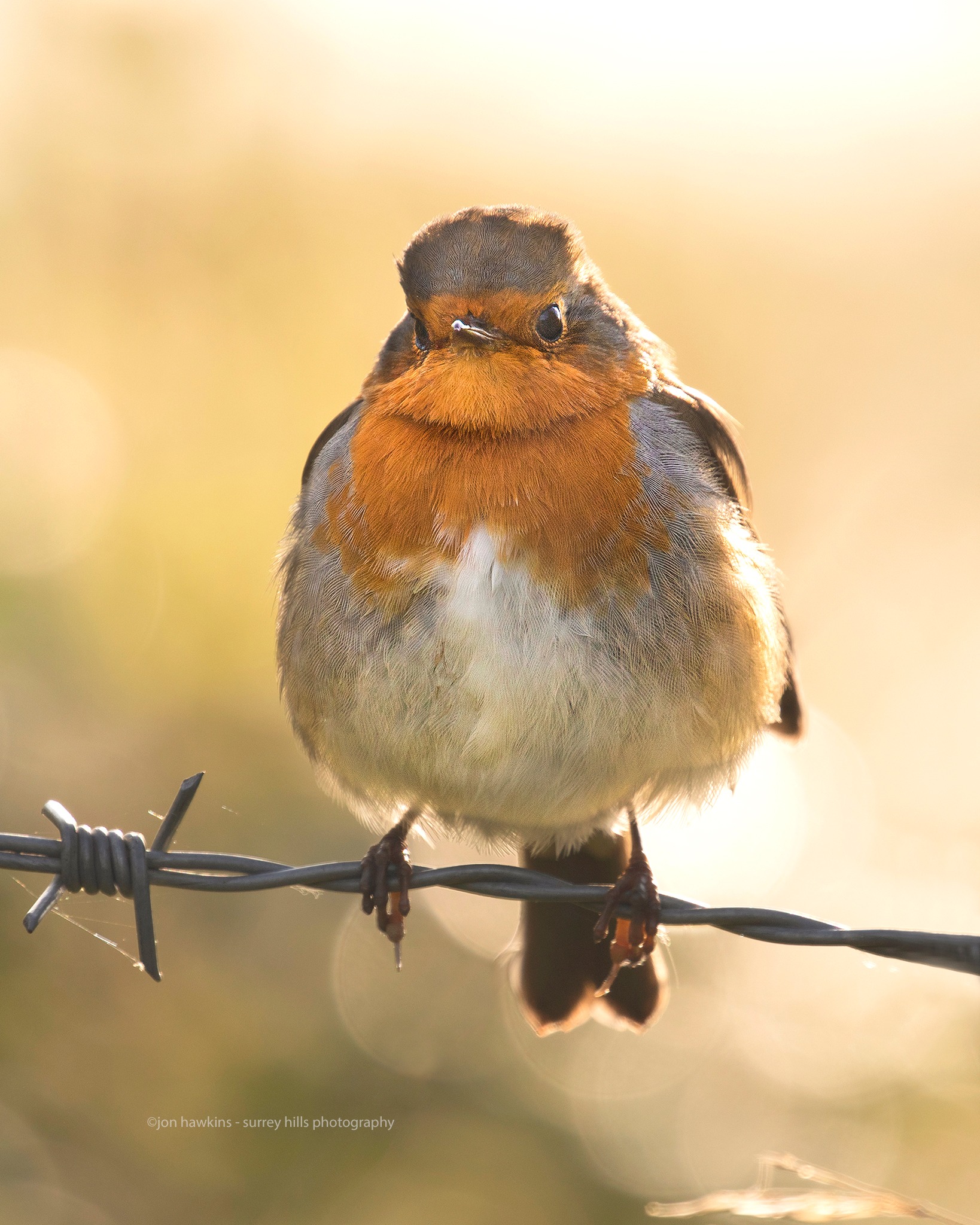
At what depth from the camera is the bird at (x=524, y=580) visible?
9.91ft

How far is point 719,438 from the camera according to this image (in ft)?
11.9

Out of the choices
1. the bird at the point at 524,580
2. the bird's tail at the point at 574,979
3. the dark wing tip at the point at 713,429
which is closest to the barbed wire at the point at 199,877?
the bird at the point at 524,580

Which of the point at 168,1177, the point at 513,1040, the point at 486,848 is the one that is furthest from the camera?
the point at 513,1040

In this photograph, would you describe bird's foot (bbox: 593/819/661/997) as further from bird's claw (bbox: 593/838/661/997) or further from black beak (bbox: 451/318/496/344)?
black beak (bbox: 451/318/496/344)

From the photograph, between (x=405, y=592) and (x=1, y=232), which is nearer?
(x=405, y=592)

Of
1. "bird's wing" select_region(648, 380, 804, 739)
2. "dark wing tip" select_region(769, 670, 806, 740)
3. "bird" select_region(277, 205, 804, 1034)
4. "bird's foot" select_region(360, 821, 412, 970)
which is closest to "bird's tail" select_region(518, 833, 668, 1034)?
"bird" select_region(277, 205, 804, 1034)

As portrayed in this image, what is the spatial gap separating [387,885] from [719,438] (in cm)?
155

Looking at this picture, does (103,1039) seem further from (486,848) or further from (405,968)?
(486,848)

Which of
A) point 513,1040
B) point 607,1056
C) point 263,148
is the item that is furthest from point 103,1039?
point 263,148

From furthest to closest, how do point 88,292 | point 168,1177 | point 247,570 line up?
point 88,292, point 247,570, point 168,1177

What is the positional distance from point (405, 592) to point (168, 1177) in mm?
3177

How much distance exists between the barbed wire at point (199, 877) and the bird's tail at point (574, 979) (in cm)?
130

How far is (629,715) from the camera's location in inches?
120

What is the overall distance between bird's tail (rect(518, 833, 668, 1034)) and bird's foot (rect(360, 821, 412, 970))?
17.8 inches
